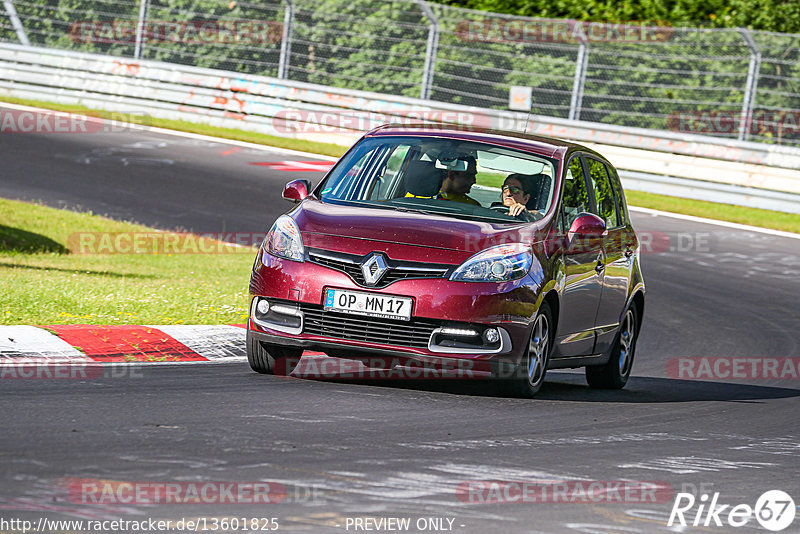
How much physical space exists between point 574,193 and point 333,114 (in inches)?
606

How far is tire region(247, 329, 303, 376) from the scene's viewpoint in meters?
8.65

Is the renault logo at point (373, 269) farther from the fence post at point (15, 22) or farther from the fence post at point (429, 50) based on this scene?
the fence post at point (15, 22)

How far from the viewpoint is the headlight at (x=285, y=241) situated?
8352 millimetres

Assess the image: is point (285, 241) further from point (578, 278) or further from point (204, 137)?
point (204, 137)

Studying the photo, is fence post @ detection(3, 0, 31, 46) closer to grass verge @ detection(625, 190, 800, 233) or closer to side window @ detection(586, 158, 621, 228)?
grass verge @ detection(625, 190, 800, 233)

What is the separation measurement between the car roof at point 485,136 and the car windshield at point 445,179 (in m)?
0.07

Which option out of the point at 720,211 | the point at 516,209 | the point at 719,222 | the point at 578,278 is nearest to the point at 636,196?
the point at 720,211

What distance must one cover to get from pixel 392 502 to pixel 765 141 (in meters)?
17.9

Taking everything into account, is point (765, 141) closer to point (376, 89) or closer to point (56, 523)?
point (376, 89)

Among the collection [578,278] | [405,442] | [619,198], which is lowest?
[405,442]

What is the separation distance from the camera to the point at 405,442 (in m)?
6.72

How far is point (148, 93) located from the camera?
2573 centimetres

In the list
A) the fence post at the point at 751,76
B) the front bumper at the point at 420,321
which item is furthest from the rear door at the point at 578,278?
the fence post at the point at 751,76

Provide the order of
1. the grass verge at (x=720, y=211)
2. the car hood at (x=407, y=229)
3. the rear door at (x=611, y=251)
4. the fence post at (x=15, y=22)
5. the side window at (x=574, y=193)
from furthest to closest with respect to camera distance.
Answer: the fence post at (x=15, y=22)
the grass verge at (x=720, y=211)
the rear door at (x=611, y=251)
the side window at (x=574, y=193)
the car hood at (x=407, y=229)
